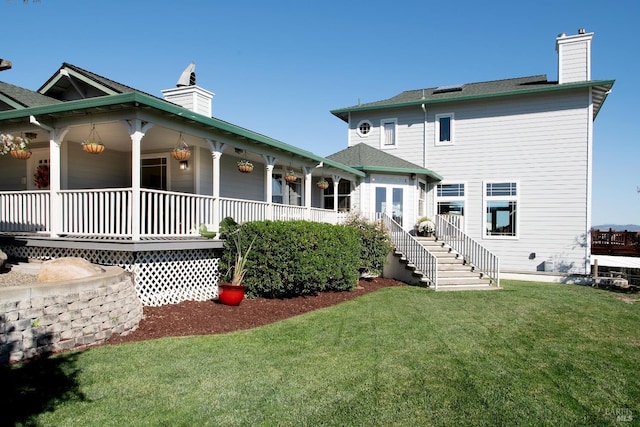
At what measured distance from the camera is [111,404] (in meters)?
3.95

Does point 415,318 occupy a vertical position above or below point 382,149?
below

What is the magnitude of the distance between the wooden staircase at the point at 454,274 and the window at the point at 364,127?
692 cm

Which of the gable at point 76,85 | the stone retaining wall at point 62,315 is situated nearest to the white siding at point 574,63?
the gable at point 76,85

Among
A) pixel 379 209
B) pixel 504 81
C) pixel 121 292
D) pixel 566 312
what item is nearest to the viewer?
pixel 121 292

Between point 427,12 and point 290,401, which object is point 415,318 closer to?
point 290,401

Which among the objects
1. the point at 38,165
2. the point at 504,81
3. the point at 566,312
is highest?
the point at 504,81

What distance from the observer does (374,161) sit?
53.4ft

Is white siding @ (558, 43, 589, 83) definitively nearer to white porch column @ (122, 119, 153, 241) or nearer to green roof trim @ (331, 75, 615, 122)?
green roof trim @ (331, 75, 615, 122)

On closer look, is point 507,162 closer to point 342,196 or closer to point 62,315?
point 342,196

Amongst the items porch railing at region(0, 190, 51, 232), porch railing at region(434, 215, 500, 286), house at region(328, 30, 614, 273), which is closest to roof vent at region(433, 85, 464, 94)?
house at region(328, 30, 614, 273)

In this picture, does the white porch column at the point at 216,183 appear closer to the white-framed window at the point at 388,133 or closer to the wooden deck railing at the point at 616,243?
the white-framed window at the point at 388,133

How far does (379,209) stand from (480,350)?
1037 centimetres

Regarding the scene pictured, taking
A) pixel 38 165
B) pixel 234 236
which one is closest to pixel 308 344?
pixel 234 236

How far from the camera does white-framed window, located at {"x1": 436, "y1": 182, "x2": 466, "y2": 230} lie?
17.0 metres
